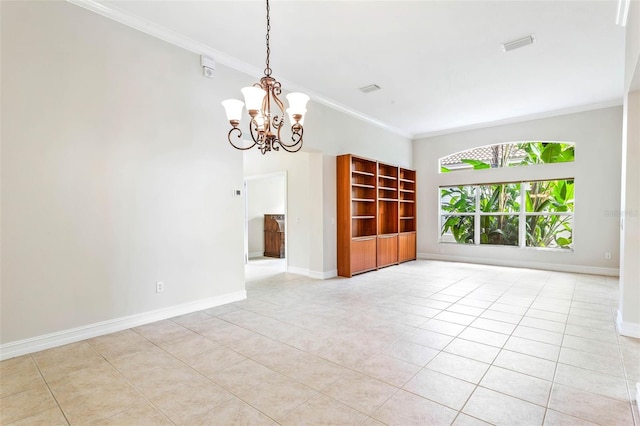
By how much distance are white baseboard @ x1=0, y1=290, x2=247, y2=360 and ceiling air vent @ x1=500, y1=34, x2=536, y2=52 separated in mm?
5026

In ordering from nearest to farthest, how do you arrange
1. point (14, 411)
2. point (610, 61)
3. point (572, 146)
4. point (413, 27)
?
point (14, 411), point (413, 27), point (610, 61), point (572, 146)

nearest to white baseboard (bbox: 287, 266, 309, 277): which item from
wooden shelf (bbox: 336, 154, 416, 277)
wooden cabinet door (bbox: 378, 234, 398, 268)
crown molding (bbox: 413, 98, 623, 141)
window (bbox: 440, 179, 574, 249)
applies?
wooden shelf (bbox: 336, 154, 416, 277)

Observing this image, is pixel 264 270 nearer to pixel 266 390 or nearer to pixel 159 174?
pixel 159 174

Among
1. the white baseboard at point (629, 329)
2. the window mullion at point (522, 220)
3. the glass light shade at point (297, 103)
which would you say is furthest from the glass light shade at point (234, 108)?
the window mullion at point (522, 220)

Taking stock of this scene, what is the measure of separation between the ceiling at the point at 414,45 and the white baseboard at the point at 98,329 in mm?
3310

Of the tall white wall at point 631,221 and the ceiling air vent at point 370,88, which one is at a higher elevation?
the ceiling air vent at point 370,88

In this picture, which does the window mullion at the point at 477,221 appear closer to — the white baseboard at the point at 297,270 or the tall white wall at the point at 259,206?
the white baseboard at the point at 297,270

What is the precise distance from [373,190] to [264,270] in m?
3.05

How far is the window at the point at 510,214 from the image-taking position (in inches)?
270

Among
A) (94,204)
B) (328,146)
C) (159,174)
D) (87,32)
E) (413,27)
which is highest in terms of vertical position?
(413,27)

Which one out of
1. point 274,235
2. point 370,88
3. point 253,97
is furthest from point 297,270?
point 253,97

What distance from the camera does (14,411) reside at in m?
2.02

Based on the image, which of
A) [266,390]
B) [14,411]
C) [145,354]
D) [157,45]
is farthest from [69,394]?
[157,45]

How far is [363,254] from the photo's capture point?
6.41 meters
